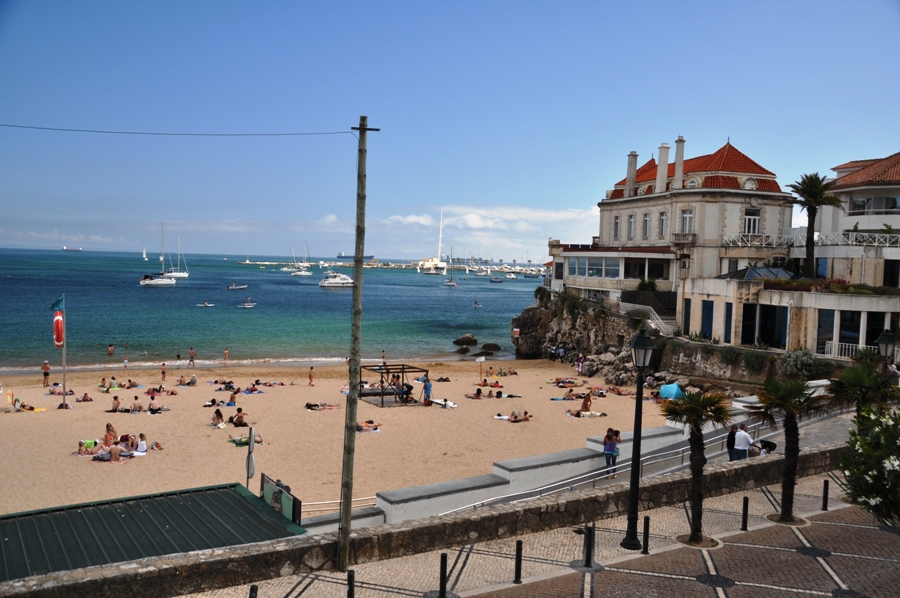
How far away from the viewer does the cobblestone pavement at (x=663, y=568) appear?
31.2ft

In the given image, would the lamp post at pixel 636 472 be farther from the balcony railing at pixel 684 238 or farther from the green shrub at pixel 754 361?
the balcony railing at pixel 684 238

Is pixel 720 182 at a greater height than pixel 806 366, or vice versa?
pixel 720 182

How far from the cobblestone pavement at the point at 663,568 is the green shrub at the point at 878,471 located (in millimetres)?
1248

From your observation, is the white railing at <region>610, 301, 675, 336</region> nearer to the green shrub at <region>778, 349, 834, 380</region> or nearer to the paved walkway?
the green shrub at <region>778, 349, 834, 380</region>

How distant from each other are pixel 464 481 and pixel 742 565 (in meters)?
5.76

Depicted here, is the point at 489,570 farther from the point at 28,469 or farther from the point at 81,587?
the point at 28,469

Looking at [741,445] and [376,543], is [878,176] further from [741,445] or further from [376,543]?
[376,543]

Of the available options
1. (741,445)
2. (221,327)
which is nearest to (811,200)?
(741,445)

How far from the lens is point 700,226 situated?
46156 millimetres

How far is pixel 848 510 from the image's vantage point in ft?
43.5

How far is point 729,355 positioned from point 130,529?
29141 mm

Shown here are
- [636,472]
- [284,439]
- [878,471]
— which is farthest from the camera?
[284,439]

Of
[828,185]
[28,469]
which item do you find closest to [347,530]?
[28,469]

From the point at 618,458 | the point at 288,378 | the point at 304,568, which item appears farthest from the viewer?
the point at 288,378
